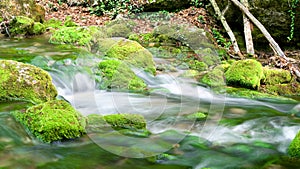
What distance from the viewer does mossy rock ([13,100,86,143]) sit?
3.90 metres

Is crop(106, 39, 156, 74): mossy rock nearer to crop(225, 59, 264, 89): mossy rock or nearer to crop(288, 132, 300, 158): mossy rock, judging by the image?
crop(225, 59, 264, 89): mossy rock

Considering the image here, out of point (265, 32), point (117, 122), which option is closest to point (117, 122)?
point (117, 122)

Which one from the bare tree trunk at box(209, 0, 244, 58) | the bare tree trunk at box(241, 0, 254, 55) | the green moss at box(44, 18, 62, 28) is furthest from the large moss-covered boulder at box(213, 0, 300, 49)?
the green moss at box(44, 18, 62, 28)

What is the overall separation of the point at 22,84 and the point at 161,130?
7.64ft

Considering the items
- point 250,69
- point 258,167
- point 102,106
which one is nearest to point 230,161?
point 258,167

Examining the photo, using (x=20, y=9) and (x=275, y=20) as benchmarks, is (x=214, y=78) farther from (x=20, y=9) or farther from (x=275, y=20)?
(x=20, y=9)

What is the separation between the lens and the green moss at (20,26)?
10.4m

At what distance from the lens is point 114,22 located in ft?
39.0

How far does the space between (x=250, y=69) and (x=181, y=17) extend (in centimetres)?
508

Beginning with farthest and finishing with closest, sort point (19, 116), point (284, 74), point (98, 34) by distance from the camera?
point (98, 34)
point (284, 74)
point (19, 116)

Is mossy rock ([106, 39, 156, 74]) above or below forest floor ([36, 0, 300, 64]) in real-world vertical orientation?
below

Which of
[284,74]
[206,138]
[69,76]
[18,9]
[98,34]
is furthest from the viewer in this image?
[18,9]

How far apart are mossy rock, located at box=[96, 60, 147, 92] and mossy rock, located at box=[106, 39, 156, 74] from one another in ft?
2.93

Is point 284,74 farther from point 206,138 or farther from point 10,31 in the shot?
point 10,31
